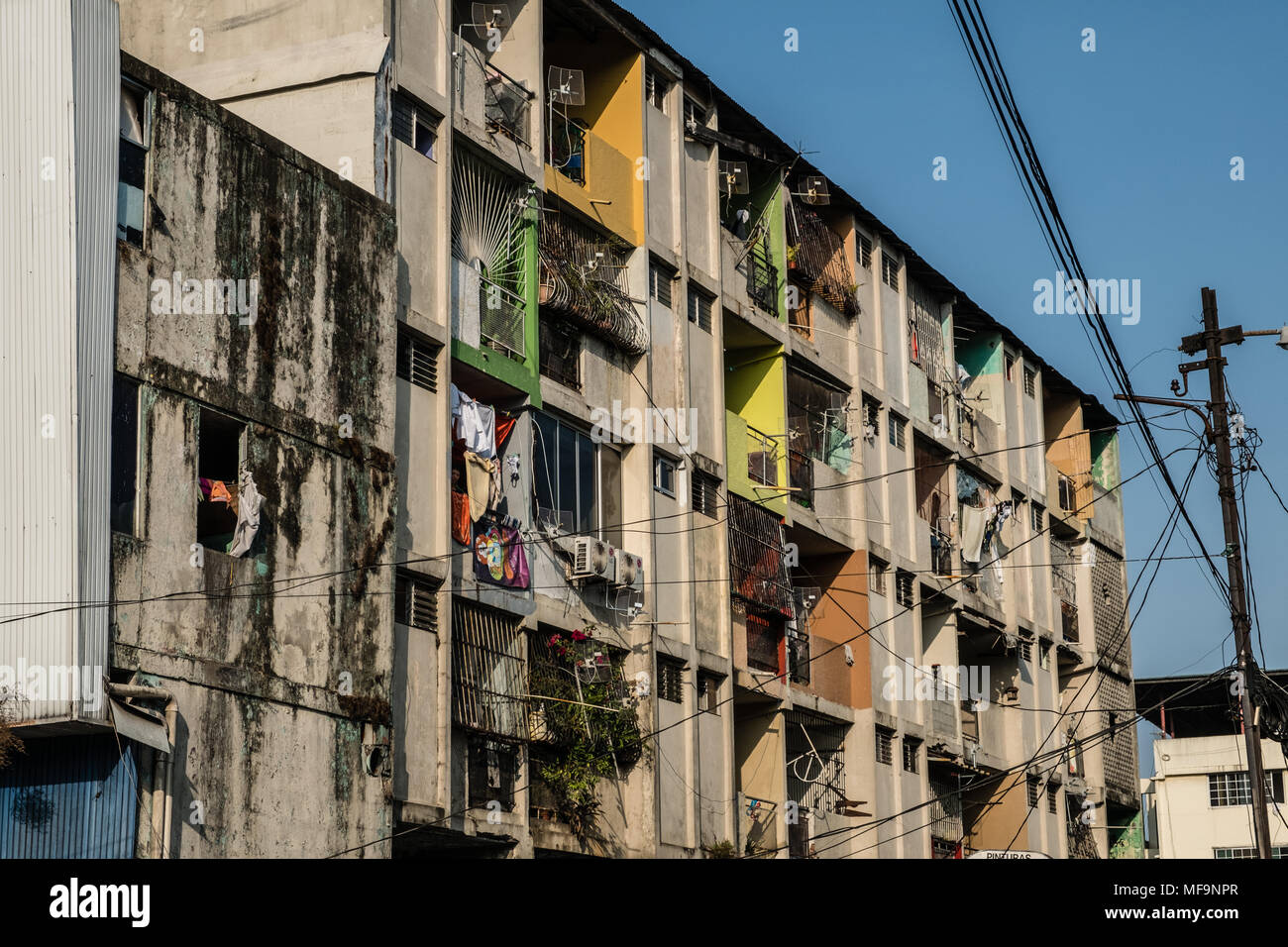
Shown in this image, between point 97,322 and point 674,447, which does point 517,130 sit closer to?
point 674,447

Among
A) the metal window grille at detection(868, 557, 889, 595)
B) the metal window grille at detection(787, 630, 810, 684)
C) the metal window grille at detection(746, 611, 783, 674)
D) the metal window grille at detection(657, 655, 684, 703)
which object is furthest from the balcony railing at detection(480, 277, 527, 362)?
the metal window grille at detection(868, 557, 889, 595)

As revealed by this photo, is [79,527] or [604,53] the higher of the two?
[604,53]

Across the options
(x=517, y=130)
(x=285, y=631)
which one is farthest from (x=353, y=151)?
(x=285, y=631)

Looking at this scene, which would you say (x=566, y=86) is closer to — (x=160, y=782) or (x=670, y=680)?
(x=670, y=680)

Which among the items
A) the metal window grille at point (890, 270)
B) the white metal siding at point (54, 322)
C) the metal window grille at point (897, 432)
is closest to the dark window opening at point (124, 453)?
the white metal siding at point (54, 322)

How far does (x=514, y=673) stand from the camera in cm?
2320

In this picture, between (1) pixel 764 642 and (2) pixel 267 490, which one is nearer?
(2) pixel 267 490

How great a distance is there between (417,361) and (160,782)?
24.1 feet

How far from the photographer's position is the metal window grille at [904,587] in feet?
114

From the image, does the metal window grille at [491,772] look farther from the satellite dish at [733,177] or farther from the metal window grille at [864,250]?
the metal window grille at [864,250]

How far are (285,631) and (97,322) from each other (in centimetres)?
365

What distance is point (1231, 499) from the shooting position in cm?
2525

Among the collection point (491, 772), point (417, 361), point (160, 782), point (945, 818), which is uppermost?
point (417, 361)

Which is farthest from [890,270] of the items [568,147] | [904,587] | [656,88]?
[568,147]
